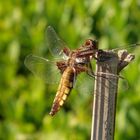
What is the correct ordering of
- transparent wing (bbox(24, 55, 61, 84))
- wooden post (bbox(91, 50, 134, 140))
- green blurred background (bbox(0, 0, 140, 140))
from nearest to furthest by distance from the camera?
wooden post (bbox(91, 50, 134, 140)), transparent wing (bbox(24, 55, 61, 84)), green blurred background (bbox(0, 0, 140, 140))

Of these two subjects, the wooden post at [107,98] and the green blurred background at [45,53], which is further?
the green blurred background at [45,53]

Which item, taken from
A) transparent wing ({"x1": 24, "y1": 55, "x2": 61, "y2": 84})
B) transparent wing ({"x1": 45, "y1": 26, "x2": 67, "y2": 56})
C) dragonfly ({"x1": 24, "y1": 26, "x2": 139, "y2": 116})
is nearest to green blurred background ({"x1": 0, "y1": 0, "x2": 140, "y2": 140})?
transparent wing ({"x1": 45, "y1": 26, "x2": 67, "y2": 56})

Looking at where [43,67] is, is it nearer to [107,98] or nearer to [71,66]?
[71,66]

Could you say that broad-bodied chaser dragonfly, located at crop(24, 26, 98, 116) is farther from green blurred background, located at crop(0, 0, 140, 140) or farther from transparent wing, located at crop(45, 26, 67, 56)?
green blurred background, located at crop(0, 0, 140, 140)

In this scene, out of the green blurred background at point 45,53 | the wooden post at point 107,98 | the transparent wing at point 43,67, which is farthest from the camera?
the green blurred background at point 45,53

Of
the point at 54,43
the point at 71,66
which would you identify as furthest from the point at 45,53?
the point at 71,66

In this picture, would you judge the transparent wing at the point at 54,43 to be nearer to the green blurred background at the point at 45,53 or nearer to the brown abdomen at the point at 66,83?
the brown abdomen at the point at 66,83

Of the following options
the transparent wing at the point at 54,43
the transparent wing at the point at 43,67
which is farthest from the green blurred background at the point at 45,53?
the transparent wing at the point at 43,67
